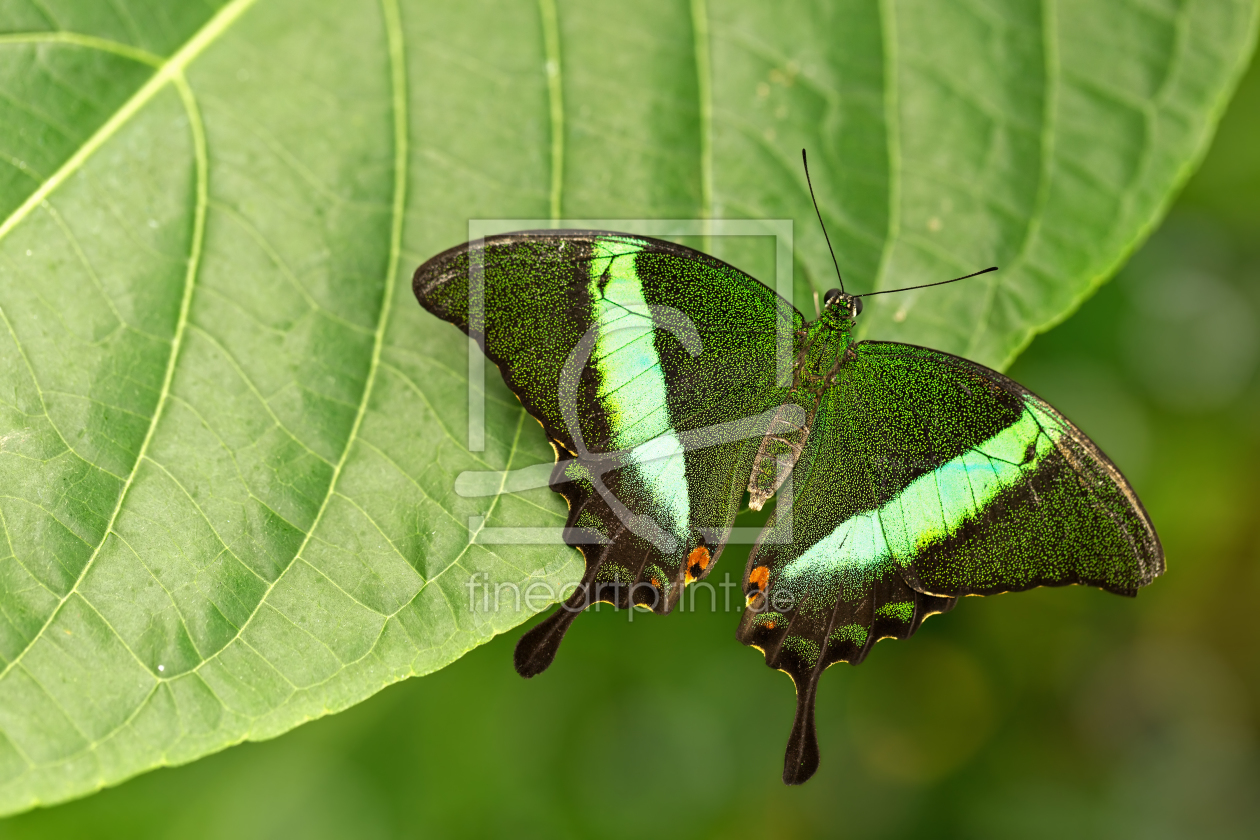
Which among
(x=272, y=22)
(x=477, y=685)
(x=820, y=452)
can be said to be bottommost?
(x=477, y=685)

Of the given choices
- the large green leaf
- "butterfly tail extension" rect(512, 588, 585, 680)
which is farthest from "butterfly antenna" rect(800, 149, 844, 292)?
"butterfly tail extension" rect(512, 588, 585, 680)

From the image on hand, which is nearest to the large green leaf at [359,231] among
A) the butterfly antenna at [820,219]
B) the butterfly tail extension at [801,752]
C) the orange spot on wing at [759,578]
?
the butterfly antenna at [820,219]

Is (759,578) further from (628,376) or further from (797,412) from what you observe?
(628,376)

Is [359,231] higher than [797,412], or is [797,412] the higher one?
[359,231]

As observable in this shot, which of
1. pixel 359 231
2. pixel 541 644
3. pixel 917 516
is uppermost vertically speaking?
pixel 359 231

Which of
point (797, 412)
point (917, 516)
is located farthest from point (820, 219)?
point (917, 516)

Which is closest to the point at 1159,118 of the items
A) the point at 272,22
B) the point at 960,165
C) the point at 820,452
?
the point at 960,165

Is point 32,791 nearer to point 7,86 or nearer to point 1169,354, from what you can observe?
point 7,86
